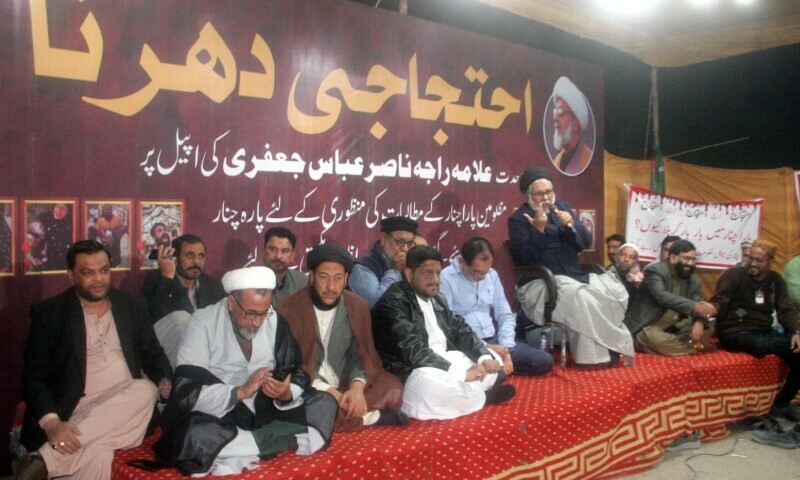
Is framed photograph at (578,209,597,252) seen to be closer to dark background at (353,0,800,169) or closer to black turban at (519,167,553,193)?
black turban at (519,167,553,193)

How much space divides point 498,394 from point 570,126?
375 centimetres

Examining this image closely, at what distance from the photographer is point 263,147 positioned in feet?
14.4

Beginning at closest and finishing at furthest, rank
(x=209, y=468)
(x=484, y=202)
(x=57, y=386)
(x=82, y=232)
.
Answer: (x=209, y=468) → (x=57, y=386) → (x=82, y=232) → (x=484, y=202)

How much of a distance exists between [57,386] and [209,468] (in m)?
0.81

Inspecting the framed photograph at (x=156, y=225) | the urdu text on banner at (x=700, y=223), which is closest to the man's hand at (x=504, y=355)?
the framed photograph at (x=156, y=225)

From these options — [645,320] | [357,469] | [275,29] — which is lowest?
[357,469]

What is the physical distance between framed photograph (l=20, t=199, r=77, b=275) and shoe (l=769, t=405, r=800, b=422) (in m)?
5.15

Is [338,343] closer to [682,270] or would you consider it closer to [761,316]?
[682,270]

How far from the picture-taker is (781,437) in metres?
4.59

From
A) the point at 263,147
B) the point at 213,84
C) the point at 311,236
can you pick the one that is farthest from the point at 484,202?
the point at 213,84

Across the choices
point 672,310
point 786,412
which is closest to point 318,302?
point 672,310

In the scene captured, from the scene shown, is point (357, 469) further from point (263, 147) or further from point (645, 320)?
point (645, 320)

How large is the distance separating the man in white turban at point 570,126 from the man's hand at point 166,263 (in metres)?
4.05

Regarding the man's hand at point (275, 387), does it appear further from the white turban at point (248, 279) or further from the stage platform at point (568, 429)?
the white turban at point (248, 279)
